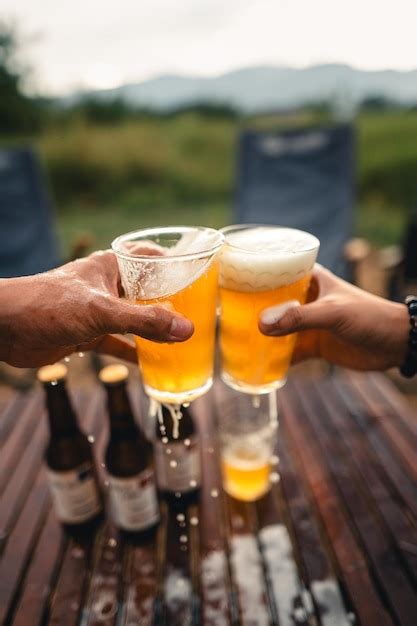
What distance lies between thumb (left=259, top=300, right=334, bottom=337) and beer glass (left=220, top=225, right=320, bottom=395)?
0.02 meters

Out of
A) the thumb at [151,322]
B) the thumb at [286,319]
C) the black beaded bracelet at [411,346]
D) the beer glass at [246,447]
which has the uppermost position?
the thumb at [151,322]

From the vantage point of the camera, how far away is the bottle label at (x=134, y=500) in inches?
48.6

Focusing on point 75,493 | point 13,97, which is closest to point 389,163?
point 13,97

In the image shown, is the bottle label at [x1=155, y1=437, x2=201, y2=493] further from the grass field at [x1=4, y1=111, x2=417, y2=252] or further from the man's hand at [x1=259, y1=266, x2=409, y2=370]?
the grass field at [x1=4, y1=111, x2=417, y2=252]

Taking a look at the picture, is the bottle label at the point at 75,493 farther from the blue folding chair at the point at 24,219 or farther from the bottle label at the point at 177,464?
the blue folding chair at the point at 24,219

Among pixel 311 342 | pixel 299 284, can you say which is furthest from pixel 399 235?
pixel 299 284

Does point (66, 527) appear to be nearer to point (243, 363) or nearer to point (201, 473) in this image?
point (201, 473)

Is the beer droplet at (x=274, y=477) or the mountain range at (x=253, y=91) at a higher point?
the mountain range at (x=253, y=91)

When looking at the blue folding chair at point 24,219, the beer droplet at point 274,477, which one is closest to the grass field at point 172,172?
the blue folding chair at point 24,219

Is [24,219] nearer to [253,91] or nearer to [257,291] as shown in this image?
[257,291]

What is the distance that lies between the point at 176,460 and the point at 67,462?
1.22ft

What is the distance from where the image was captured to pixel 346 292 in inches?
55.7

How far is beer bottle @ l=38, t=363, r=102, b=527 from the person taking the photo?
1281mm

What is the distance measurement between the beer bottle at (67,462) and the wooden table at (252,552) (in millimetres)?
98
